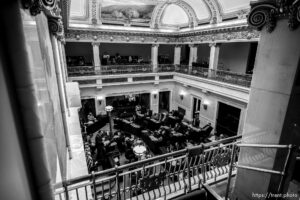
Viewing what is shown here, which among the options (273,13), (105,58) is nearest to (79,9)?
(105,58)

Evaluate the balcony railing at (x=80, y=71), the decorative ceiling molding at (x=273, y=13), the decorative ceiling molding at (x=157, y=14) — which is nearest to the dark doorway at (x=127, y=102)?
the balcony railing at (x=80, y=71)

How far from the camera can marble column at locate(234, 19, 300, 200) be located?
2400 millimetres

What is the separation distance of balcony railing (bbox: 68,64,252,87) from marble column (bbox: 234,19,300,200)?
22.4ft

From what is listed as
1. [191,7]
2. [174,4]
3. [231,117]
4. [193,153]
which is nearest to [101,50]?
[174,4]

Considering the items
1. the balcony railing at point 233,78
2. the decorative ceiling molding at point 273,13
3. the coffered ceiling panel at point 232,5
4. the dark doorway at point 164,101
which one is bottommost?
the dark doorway at point 164,101

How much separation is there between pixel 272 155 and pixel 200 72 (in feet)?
33.7

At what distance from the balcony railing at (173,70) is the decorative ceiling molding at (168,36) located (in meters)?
1.98

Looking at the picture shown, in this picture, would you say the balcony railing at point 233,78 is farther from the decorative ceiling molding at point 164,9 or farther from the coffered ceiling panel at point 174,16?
the coffered ceiling panel at point 174,16

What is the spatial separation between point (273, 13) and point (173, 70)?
493 inches

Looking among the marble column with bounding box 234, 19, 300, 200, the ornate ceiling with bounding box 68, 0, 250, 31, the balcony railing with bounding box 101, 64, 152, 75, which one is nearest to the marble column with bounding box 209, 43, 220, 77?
the ornate ceiling with bounding box 68, 0, 250, 31

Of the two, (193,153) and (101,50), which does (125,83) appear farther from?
(193,153)

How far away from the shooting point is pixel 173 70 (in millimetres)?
14930

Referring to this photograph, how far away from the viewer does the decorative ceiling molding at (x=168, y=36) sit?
954cm

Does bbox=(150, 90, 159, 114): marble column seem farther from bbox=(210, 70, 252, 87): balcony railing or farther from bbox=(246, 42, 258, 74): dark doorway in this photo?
bbox=(246, 42, 258, 74): dark doorway
